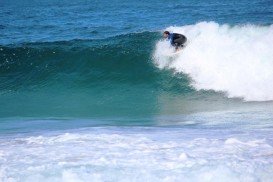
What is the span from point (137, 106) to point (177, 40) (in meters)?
4.10

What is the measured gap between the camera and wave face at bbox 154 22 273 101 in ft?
41.9

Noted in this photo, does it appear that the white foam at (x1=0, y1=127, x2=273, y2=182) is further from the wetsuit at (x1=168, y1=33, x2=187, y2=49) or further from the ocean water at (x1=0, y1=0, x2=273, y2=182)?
the wetsuit at (x1=168, y1=33, x2=187, y2=49)

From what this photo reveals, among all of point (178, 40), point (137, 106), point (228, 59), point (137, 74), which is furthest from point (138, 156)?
point (178, 40)

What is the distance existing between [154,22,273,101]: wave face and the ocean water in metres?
0.04

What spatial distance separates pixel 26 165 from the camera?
6223 mm

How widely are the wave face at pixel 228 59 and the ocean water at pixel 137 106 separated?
0.04m

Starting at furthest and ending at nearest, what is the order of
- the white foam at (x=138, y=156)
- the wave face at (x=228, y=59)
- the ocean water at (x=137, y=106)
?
1. the wave face at (x=228, y=59)
2. the ocean water at (x=137, y=106)
3. the white foam at (x=138, y=156)

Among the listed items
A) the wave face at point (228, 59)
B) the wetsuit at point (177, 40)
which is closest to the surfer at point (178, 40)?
the wetsuit at point (177, 40)

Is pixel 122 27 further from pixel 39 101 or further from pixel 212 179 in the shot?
pixel 212 179

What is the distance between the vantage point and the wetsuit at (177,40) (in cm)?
1516

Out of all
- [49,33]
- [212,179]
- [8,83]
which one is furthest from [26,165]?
[49,33]

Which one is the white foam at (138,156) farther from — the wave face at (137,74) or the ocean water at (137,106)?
the wave face at (137,74)

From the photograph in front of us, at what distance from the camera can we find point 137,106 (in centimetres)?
1230

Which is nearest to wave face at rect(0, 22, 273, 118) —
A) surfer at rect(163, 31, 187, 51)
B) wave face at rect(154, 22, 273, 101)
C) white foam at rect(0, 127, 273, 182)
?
wave face at rect(154, 22, 273, 101)
